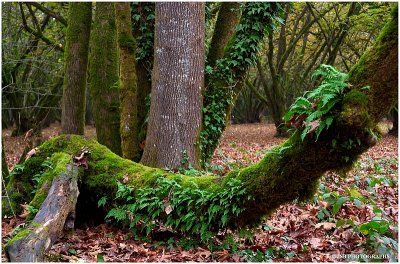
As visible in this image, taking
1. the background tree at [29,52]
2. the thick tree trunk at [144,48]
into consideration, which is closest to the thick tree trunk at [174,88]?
the thick tree trunk at [144,48]

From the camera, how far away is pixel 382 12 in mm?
15781

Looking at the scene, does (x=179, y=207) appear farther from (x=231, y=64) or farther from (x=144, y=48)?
(x=144, y=48)

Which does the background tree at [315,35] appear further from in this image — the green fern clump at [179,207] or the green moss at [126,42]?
the green fern clump at [179,207]

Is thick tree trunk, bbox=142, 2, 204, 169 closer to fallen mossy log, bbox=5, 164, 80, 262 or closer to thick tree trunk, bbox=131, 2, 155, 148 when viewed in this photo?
thick tree trunk, bbox=131, 2, 155, 148

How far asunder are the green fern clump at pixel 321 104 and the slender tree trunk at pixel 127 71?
4.43 m

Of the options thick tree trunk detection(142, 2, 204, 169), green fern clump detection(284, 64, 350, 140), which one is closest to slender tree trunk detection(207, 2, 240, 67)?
thick tree trunk detection(142, 2, 204, 169)

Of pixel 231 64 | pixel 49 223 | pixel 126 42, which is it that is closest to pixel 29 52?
pixel 126 42

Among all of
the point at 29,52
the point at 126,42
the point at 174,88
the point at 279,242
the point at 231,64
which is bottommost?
the point at 279,242

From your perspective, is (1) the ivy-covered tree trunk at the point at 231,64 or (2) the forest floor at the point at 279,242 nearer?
(2) the forest floor at the point at 279,242

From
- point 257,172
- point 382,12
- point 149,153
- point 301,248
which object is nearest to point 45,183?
point 149,153

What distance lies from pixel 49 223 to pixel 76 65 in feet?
19.0

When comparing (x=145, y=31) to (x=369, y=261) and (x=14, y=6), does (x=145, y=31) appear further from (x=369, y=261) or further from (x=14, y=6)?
(x=14, y=6)

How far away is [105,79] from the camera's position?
29.1 ft

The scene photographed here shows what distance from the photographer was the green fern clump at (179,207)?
4719 mm
